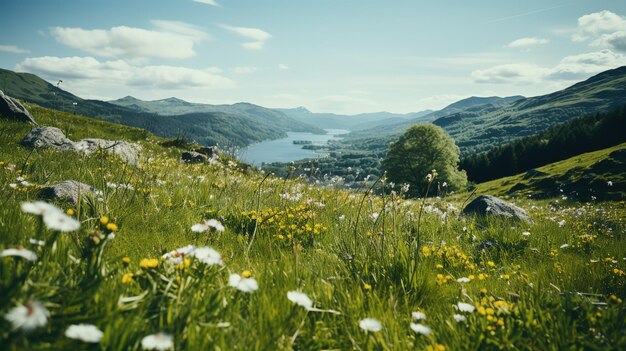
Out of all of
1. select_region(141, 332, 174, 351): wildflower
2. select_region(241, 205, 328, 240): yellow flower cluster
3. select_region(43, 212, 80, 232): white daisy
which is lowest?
select_region(241, 205, 328, 240): yellow flower cluster

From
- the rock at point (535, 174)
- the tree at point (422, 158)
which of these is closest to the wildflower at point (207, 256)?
the tree at point (422, 158)

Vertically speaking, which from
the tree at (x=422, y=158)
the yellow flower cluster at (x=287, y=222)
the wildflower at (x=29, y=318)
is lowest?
the tree at (x=422, y=158)

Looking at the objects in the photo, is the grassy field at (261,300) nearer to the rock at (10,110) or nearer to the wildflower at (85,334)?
the wildflower at (85,334)

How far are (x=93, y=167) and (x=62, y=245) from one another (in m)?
7.12

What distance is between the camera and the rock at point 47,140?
11.3m

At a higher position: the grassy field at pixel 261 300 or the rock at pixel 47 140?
the rock at pixel 47 140

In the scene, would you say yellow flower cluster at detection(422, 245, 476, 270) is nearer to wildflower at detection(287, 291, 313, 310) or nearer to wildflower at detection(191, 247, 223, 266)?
wildflower at detection(287, 291, 313, 310)

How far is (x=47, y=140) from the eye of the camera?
38.3 feet

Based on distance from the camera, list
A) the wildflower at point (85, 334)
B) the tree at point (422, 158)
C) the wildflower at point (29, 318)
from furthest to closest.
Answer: the tree at point (422, 158), the wildflower at point (85, 334), the wildflower at point (29, 318)

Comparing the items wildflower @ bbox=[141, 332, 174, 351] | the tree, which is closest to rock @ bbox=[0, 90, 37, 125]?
wildflower @ bbox=[141, 332, 174, 351]

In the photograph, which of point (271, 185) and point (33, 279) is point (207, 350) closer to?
point (33, 279)

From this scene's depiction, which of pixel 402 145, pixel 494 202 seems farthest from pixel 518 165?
pixel 494 202

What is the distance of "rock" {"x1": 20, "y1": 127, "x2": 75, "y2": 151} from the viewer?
11.3 m

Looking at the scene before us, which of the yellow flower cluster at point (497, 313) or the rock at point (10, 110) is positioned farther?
the rock at point (10, 110)
